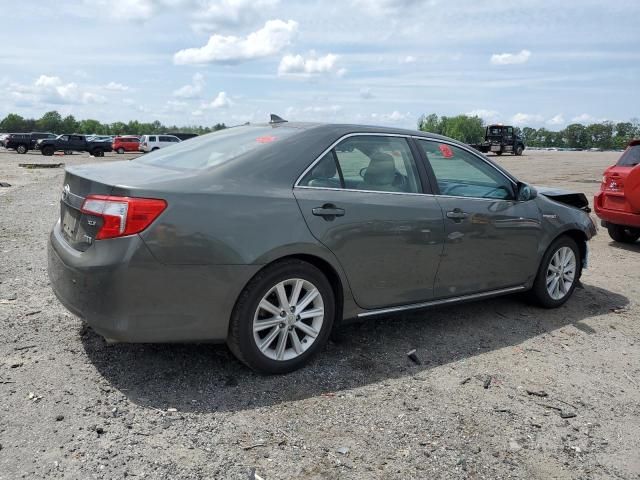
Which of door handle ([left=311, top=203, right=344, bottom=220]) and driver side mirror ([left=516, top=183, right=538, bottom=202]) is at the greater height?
driver side mirror ([left=516, top=183, right=538, bottom=202])

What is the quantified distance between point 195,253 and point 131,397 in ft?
3.06

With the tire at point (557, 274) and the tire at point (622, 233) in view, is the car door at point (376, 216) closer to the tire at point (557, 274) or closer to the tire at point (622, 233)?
the tire at point (557, 274)

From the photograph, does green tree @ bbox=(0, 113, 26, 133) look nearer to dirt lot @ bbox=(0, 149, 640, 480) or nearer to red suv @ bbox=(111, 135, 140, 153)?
red suv @ bbox=(111, 135, 140, 153)

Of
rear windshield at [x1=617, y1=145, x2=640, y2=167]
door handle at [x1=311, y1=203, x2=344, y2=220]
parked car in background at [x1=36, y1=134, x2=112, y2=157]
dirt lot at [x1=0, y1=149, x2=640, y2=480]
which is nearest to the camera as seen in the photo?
dirt lot at [x1=0, y1=149, x2=640, y2=480]

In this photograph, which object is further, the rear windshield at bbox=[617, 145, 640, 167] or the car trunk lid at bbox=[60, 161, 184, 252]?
the rear windshield at bbox=[617, 145, 640, 167]

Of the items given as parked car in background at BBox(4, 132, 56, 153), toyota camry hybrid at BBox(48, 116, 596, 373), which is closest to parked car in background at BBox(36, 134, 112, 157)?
parked car in background at BBox(4, 132, 56, 153)

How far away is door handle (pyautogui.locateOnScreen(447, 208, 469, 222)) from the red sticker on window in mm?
488

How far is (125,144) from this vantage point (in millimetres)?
47031

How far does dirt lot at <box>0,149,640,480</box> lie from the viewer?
2842 mm

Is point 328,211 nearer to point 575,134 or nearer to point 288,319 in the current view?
point 288,319

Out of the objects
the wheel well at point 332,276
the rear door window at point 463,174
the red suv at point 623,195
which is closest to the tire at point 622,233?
the red suv at point 623,195

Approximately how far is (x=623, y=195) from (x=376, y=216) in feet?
19.0

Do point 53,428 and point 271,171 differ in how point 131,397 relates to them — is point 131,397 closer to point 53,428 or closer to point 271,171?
point 53,428

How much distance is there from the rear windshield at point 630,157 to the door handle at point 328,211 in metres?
6.33
